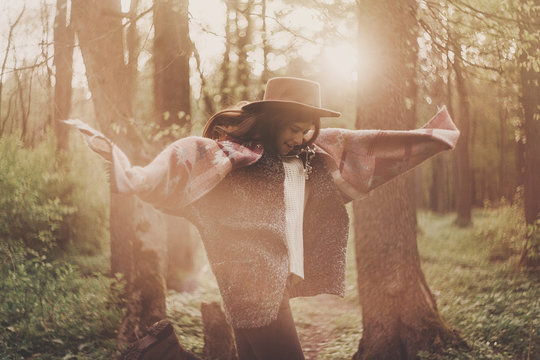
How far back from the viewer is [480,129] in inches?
740


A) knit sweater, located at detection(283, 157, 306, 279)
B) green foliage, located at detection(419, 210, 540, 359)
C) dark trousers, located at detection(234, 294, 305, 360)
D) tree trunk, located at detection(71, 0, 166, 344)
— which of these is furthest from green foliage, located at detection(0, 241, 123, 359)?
green foliage, located at detection(419, 210, 540, 359)

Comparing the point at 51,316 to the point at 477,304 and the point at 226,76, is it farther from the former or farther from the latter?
the point at 477,304

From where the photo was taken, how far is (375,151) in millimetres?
3205

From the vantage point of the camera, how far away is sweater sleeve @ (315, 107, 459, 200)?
10.2ft

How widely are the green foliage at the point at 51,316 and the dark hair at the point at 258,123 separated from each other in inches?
147

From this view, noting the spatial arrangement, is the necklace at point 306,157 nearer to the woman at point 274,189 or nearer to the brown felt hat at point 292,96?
the woman at point 274,189

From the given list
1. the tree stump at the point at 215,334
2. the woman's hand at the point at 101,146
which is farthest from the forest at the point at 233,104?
the woman's hand at the point at 101,146

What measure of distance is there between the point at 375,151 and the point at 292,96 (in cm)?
66

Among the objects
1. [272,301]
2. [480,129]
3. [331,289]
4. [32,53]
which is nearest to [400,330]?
[331,289]

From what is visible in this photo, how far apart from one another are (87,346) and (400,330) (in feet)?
11.6

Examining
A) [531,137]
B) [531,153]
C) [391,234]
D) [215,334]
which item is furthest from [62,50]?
[531,153]

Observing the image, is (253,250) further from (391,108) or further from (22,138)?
(22,138)

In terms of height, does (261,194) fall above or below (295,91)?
below

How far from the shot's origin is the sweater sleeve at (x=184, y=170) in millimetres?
2498
